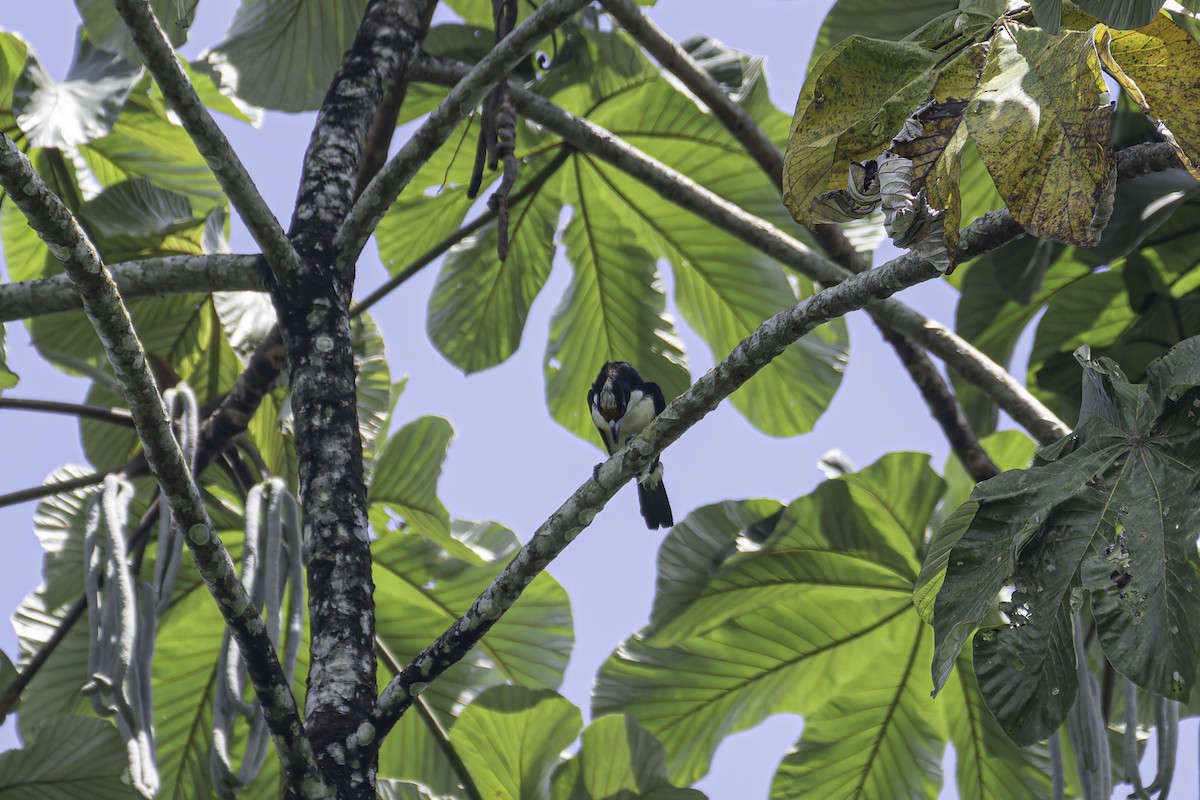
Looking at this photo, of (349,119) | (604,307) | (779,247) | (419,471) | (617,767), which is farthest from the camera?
(604,307)

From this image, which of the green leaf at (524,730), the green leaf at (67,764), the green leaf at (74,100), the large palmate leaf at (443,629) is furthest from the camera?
the large palmate leaf at (443,629)

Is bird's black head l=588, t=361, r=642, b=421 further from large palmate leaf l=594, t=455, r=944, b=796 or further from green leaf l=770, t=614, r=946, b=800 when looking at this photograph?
green leaf l=770, t=614, r=946, b=800

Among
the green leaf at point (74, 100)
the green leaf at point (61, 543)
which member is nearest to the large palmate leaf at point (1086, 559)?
the green leaf at point (74, 100)

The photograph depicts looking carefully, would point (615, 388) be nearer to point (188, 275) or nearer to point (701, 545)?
point (701, 545)

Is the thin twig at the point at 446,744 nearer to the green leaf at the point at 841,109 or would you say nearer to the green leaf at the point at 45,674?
the green leaf at the point at 45,674

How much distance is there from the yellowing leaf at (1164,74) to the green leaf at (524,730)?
5.82ft

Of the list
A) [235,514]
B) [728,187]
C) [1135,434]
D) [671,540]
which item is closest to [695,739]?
[671,540]

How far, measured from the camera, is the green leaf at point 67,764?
2.56 metres

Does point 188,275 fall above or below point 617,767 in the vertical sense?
above

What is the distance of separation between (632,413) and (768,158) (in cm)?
75

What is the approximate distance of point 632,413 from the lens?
3.20m

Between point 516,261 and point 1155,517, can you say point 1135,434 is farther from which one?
point 516,261

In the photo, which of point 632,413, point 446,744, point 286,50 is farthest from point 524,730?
point 286,50

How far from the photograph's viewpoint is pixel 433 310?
3938mm
